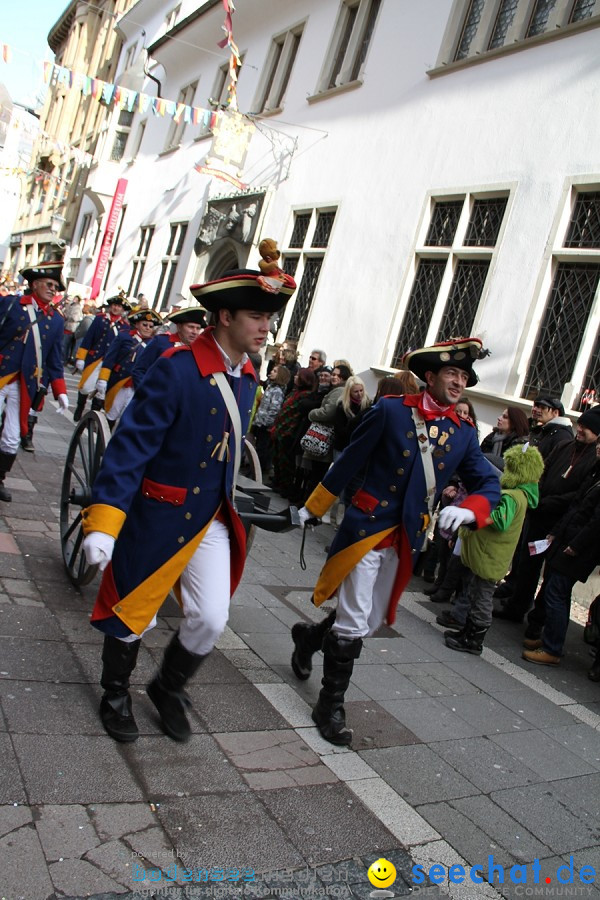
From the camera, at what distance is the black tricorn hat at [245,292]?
3.30 m

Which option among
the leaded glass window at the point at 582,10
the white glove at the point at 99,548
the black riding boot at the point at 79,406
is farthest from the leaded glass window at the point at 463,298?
the white glove at the point at 99,548

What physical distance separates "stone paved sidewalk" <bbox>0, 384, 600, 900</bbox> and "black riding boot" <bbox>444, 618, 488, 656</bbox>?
0.22m

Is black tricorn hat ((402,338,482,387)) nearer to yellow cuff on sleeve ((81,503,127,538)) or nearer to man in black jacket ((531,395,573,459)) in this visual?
yellow cuff on sleeve ((81,503,127,538))

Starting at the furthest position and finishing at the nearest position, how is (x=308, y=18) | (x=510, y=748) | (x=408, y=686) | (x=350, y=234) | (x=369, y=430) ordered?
(x=308, y=18) → (x=350, y=234) → (x=408, y=686) → (x=510, y=748) → (x=369, y=430)

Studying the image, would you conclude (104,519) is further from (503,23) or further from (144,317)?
(503,23)

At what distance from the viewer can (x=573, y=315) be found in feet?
29.1

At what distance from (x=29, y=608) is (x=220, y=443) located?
183 cm

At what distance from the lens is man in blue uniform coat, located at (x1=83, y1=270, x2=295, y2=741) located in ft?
10.6

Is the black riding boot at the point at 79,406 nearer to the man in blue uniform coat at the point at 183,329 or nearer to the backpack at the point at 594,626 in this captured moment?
the man in blue uniform coat at the point at 183,329

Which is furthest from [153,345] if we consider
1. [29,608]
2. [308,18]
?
[308,18]

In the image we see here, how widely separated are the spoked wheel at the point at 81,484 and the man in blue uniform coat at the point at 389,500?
4.96ft

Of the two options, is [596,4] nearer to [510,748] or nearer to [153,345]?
[153,345]

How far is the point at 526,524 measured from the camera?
7027 mm

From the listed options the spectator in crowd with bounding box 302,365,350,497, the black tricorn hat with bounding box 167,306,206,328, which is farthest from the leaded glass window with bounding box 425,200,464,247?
the black tricorn hat with bounding box 167,306,206,328
